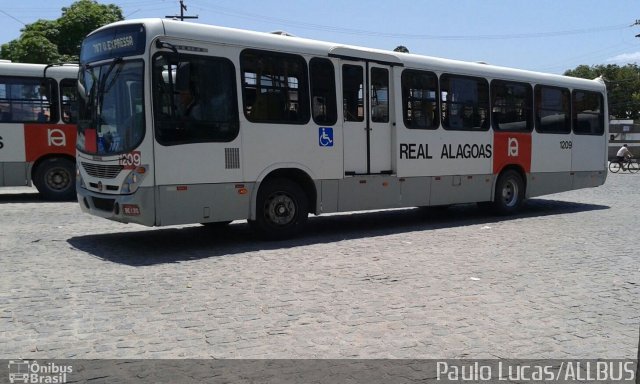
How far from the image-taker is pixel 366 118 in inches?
425

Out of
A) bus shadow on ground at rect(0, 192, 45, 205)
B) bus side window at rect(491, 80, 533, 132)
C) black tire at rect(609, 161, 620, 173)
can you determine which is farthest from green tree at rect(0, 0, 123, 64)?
black tire at rect(609, 161, 620, 173)

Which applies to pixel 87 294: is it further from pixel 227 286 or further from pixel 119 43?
pixel 119 43

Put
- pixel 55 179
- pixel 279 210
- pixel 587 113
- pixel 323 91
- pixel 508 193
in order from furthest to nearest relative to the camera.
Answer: pixel 55 179 → pixel 587 113 → pixel 508 193 → pixel 323 91 → pixel 279 210

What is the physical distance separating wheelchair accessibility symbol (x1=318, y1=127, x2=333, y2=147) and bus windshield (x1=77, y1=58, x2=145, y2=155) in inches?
125

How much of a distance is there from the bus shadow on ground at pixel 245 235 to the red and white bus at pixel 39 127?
6.22m

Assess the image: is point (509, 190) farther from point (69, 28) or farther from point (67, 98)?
point (69, 28)

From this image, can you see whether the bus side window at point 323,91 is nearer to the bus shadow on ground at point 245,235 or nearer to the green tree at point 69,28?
the bus shadow on ground at point 245,235

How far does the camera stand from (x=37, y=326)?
17.2 feet

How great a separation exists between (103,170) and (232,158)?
1.94 m

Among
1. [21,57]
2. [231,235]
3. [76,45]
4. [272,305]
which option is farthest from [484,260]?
[76,45]

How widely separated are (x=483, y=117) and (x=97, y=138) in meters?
8.30

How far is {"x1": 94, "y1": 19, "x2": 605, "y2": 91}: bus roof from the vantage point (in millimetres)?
8445

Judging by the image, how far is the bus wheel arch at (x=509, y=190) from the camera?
1356 centimetres
